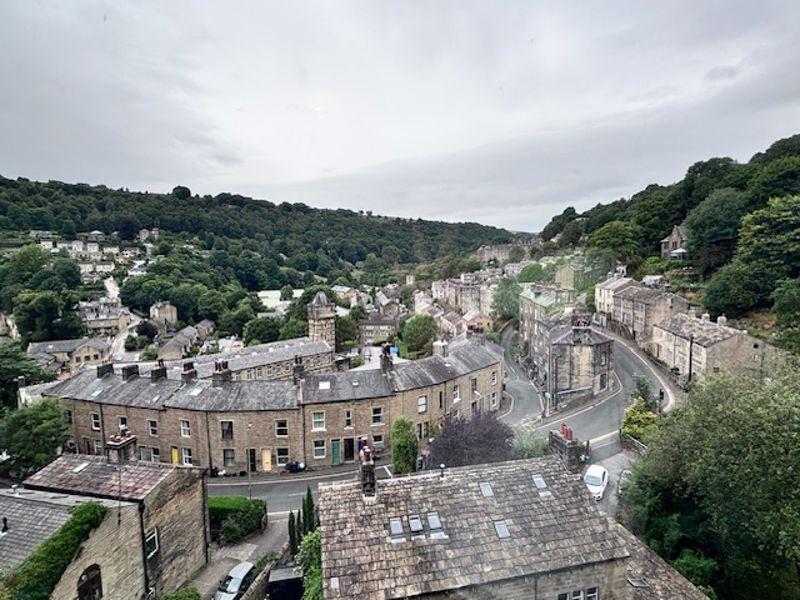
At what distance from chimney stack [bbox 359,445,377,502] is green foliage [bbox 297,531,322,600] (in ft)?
6.12

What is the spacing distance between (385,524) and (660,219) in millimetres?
68430

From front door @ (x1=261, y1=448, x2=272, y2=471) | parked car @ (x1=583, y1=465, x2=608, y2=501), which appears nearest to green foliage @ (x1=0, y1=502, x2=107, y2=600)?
front door @ (x1=261, y1=448, x2=272, y2=471)

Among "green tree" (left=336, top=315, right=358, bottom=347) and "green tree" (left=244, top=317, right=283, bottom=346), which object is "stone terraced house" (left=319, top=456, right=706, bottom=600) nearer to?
"green tree" (left=336, top=315, right=358, bottom=347)

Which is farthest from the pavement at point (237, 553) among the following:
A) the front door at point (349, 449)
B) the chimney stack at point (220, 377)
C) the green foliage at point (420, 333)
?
the green foliage at point (420, 333)

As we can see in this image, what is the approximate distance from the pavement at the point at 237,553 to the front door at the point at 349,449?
645 centimetres

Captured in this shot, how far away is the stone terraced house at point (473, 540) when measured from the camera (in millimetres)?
10984

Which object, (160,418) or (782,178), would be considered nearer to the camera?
(160,418)

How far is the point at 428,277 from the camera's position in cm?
12512

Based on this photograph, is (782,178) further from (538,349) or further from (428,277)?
(428,277)

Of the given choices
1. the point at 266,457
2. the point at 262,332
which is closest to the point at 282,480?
the point at 266,457

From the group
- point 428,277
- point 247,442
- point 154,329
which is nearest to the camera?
point 247,442

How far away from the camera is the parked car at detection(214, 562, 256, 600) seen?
16.9 m

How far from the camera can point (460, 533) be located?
39.2ft

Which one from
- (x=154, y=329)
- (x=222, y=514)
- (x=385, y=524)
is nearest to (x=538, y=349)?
(x=222, y=514)
